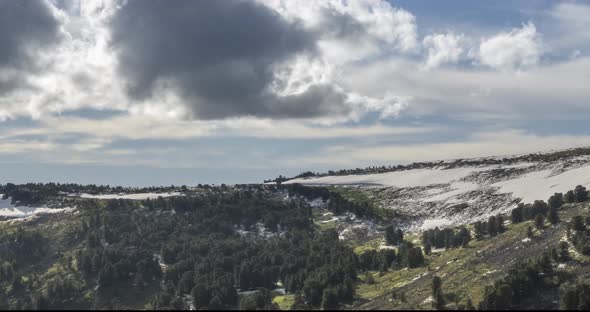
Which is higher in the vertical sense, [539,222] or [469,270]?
[539,222]

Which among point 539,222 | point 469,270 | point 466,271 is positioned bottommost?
point 466,271

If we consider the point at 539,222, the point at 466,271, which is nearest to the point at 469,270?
the point at 466,271

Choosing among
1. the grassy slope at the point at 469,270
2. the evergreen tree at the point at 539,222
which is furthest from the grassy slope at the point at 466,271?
the evergreen tree at the point at 539,222

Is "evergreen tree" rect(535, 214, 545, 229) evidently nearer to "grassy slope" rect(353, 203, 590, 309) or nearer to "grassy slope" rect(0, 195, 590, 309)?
"grassy slope" rect(353, 203, 590, 309)

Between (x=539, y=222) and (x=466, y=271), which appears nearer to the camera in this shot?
(x=466, y=271)

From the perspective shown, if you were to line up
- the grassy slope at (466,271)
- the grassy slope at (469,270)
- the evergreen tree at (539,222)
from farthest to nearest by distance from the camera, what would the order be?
the evergreen tree at (539,222) → the grassy slope at (466,271) → the grassy slope at (469,270)

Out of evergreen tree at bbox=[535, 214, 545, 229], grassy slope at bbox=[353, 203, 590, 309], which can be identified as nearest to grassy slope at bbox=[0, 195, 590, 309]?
grassy slope at bbox=[353, 203, 590, 309]

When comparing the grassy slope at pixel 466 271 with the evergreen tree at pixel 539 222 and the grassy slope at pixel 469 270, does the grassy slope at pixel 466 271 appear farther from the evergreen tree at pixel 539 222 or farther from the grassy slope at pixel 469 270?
the evergreen tree at pixel 539 222

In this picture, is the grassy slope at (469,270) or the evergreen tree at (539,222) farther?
the evergreen tree at (539,222)

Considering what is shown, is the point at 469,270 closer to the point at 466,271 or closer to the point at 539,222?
the point at 466,271

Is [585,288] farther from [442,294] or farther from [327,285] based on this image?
[327,285]

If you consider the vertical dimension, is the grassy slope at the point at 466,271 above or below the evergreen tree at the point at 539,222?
below

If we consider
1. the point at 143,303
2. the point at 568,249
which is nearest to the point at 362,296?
the point at 568,249
